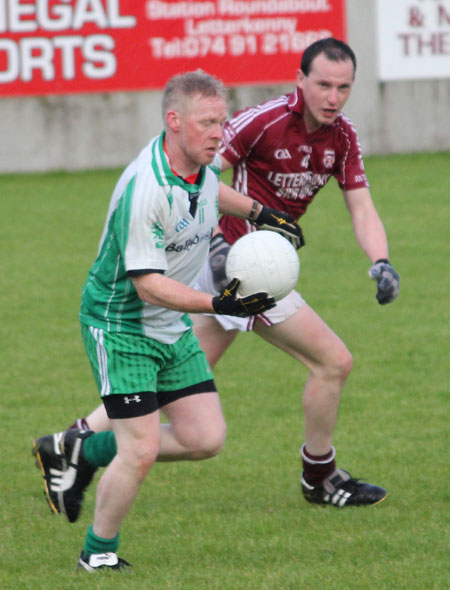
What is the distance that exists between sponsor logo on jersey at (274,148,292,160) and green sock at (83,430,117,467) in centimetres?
158

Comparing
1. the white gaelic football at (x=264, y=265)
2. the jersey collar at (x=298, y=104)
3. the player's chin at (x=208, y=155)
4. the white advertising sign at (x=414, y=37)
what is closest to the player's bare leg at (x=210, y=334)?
the jersey collar at (x=298, y=104)

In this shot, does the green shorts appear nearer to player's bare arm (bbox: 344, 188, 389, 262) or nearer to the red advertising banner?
player's bare arm (bbox: 344, 188, 389, 262)

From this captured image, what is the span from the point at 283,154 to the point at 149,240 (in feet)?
4.76

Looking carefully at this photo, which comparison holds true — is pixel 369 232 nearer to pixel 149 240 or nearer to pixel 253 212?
pixel 253 212

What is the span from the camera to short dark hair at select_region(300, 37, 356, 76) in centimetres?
540

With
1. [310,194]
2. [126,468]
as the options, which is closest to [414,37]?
[310,194]

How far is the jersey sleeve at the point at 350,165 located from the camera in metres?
5.75

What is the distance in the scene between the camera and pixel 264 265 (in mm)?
4617

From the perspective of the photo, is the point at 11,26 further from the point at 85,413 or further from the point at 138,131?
the point at 85,413

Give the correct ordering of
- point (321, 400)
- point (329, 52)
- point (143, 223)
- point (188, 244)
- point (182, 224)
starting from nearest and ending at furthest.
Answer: point (143, 223)
point (182, 224)
point (188, 244)
point (329, 52)
point (321, 400)

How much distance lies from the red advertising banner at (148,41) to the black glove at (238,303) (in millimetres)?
14047

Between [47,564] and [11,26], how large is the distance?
1418cm

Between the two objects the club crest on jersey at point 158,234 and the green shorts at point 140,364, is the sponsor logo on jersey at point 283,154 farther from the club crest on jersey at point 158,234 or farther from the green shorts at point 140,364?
the club crest on jersey at point 158,234

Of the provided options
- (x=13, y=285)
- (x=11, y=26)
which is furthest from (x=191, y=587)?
(x=11, y=26)
